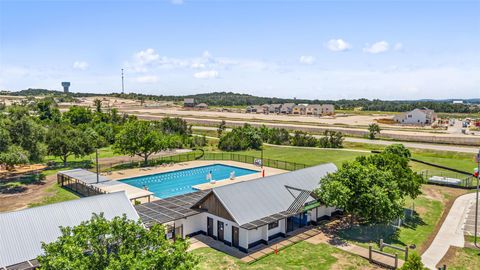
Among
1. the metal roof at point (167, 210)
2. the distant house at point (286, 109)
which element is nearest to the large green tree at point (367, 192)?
the metal roof at point (167, 210)

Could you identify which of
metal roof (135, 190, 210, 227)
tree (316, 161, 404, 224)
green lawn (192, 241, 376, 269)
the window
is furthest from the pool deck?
tree (316, 161, 404, 224)

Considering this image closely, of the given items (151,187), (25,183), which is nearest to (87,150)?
(25,183)

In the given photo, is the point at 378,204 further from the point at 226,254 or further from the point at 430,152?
the point at 430,152

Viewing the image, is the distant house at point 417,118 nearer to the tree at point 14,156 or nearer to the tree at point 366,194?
the tree at point 366,194

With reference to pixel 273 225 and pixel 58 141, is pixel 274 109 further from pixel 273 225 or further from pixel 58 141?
pixel 273 225

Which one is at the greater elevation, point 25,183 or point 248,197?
point 248,197
